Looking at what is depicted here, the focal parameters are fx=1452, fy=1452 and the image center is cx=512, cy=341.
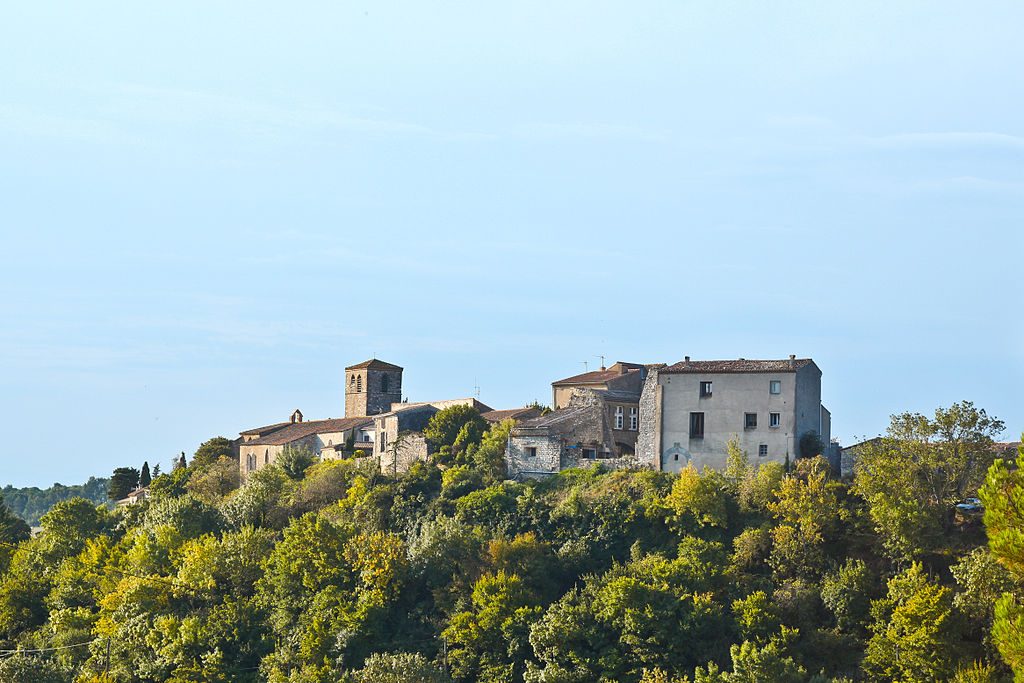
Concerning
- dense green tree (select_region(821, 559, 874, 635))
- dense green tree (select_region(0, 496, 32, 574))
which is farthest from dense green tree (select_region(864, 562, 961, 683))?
dense green tree (select_region(0, 496, 32, 574))

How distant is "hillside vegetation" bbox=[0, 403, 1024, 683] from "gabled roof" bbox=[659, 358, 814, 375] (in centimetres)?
362

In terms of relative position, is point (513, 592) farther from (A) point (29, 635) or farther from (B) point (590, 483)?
(A) point (29, 635)

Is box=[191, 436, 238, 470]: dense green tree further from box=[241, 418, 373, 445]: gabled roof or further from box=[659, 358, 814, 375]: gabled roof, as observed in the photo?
box=[659, 358, 814, 375]: gabled roof

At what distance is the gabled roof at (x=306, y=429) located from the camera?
87681mm

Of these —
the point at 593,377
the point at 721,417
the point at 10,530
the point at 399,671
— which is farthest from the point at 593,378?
the point at 10,530

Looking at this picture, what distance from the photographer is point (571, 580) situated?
62.5 metres

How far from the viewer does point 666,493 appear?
6388 centimetres

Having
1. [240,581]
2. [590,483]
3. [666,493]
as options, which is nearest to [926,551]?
[666,493]

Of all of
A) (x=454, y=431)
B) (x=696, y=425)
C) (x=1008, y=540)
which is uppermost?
(x=696, y=425)

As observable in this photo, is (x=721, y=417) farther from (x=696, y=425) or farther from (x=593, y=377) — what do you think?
(x=593, y=377)

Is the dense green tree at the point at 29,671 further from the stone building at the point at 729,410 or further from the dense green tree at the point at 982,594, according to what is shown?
the dense green tree at the point at 982,594

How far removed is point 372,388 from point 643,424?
3091 centimetres

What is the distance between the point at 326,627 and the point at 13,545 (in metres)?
36.3

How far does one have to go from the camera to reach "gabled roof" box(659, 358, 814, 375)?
63.9 metres
